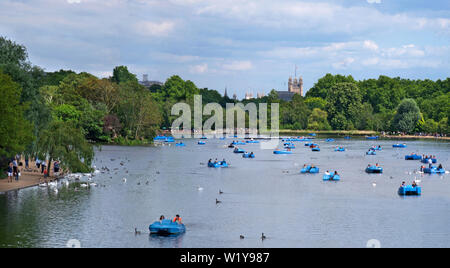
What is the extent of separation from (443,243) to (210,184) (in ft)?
112

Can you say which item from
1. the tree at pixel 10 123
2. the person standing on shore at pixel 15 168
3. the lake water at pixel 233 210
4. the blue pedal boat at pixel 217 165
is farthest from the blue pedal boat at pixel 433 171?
the tree at pixel 10 123

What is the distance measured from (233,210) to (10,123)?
69.5 ft

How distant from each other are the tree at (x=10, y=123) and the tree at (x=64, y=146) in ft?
23.0

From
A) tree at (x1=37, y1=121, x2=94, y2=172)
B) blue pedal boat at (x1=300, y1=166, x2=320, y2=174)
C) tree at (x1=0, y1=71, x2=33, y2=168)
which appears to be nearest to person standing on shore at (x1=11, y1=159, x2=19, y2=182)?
tree at (x1=37, y1=121, x2=94, y2=172)

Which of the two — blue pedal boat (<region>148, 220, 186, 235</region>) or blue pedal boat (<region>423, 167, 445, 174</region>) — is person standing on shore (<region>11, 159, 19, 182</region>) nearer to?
blue pedal boat (<region>148, 220, 186, 235</region>)

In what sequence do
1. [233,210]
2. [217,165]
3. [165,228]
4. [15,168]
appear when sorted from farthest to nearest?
1. [217,165]
2. [15,168]
3. [233,210]
4. [165,228]

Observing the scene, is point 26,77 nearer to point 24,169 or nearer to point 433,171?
point 24,169

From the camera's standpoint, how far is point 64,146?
6469 centimetres

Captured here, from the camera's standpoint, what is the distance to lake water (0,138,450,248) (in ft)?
142

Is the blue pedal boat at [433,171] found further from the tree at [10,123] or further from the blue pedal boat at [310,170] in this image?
the tree at [10,123]

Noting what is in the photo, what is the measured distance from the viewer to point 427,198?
64750 millimetres

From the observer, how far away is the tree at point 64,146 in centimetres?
6312

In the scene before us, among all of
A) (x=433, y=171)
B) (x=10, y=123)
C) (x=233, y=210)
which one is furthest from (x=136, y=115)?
(x=233, y=210)
